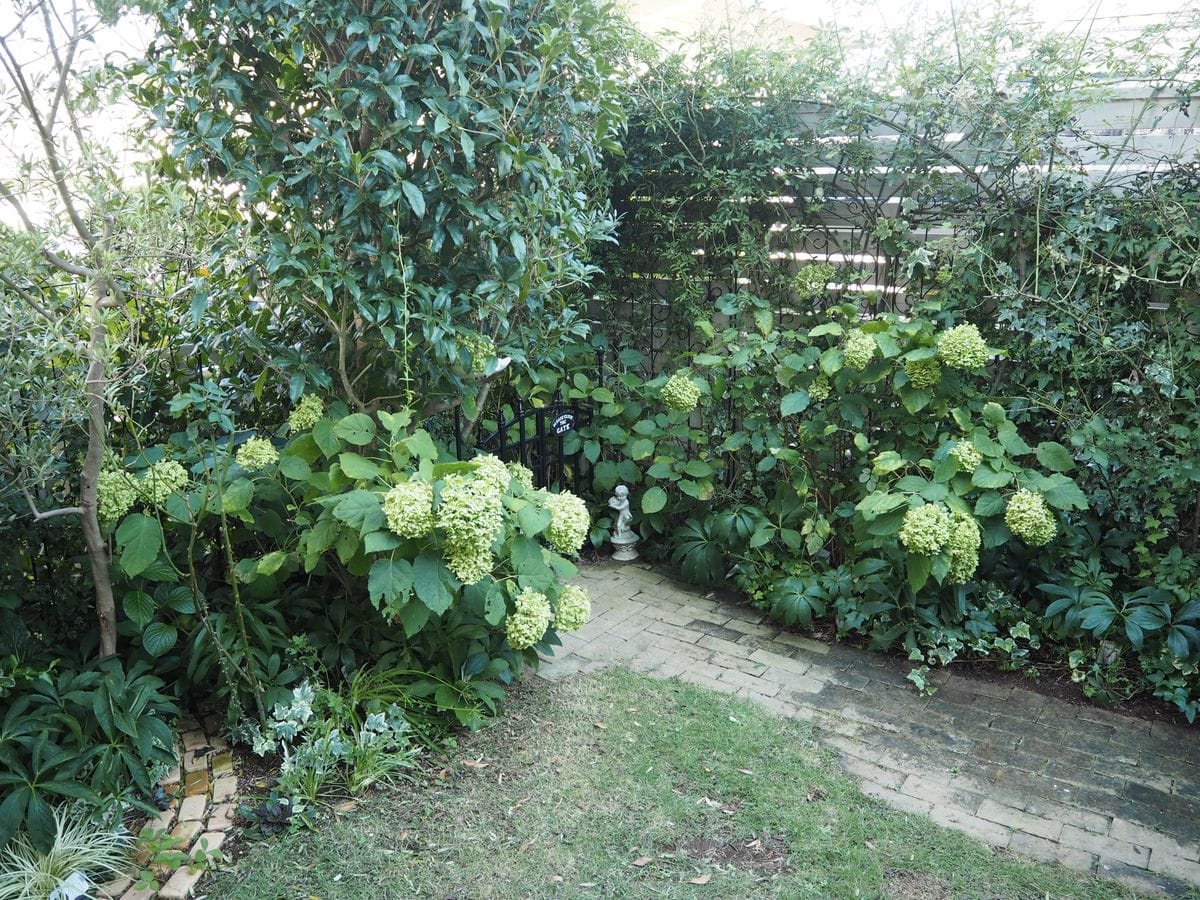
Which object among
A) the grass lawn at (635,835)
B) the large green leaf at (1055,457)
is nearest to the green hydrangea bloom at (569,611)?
the grass lawn at (635,835)

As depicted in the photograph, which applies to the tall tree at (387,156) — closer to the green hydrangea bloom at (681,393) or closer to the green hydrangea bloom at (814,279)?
the green hydrangea bloom at (681,393)

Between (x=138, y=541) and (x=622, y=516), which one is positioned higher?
(x=138, y=541)

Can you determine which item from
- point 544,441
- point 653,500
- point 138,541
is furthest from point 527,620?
point 544,441

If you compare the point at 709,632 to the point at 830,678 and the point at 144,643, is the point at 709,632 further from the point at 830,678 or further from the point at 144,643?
the point at 144,643

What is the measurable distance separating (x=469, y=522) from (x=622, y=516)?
2198mm

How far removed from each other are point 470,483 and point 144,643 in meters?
1.15

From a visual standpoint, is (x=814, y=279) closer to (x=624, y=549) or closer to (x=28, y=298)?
(x=624, y=549)

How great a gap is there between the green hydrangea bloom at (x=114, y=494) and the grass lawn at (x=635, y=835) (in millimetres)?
1107

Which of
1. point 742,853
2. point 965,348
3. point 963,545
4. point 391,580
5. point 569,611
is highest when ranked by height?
point 965,348

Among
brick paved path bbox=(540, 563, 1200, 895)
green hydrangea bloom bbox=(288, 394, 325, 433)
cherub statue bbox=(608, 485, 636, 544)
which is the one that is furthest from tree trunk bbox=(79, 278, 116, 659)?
cherub statue bbox=(608, 485, 636, 544)

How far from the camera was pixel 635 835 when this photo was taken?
253 cm

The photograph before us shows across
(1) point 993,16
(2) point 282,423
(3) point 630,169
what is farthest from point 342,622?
(1) point 993,16

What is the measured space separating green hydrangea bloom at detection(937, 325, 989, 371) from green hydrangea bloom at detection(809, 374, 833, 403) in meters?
0.54

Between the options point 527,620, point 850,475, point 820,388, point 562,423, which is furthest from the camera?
point 562,423
